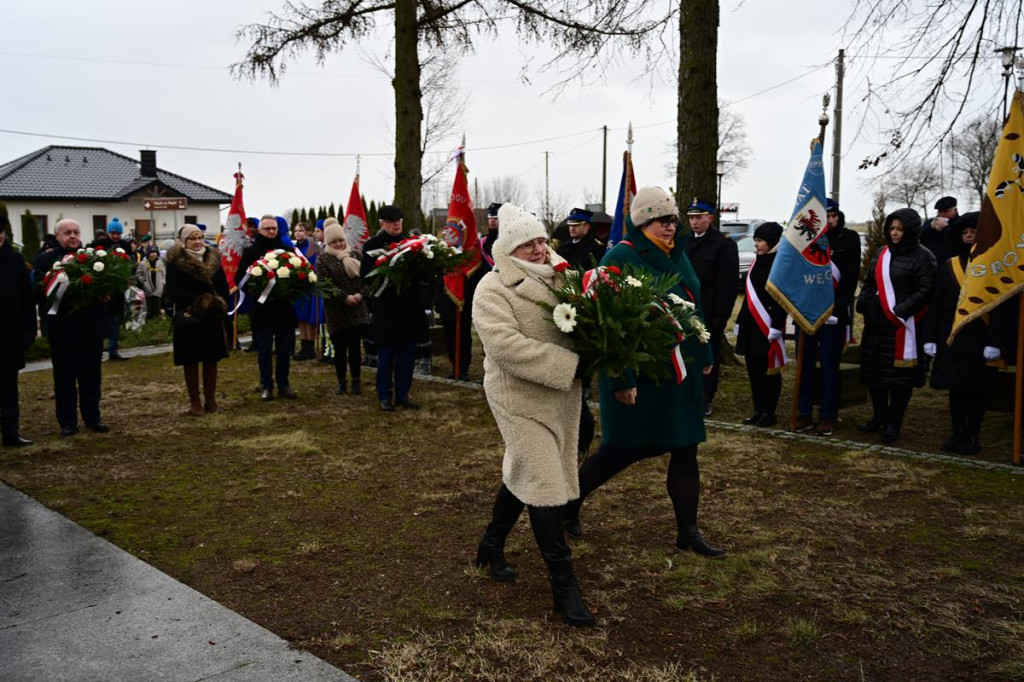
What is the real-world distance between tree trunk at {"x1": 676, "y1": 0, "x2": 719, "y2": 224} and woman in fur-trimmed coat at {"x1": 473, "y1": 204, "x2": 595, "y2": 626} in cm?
770

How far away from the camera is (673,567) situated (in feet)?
16.2

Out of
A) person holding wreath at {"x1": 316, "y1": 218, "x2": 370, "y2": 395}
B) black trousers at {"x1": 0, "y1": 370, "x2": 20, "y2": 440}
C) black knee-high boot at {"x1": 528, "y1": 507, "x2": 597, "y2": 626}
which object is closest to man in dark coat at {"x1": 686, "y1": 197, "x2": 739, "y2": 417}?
person holding wreath at {"x1": 316, "y1": 218, "x2": 370, "y2": 395}

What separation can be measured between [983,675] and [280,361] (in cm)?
854

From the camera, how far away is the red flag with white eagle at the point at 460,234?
1138cm

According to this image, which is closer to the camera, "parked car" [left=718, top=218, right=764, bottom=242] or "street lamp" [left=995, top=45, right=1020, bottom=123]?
"street lamp" [left=995, top=45, right=1020, bottom=123]

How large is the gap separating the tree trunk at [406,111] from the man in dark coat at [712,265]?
24.6 ft

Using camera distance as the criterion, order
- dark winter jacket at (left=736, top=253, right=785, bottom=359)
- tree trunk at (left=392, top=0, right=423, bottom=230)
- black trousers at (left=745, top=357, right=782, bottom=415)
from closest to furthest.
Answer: dark winter jacket at (left=736, top=253, right=785, bottom=359) → black trousers at (left=745, top=357, right=782, bottom=415) → tree trunk at (left=392, top=0, right=423, bottom=230)

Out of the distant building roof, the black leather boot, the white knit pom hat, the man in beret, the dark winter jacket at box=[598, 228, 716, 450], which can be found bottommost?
the black leather boot

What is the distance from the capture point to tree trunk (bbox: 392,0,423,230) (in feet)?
50.2

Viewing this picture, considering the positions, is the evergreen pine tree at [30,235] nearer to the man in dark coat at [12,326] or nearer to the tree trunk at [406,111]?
the tree trunk at [406,111]

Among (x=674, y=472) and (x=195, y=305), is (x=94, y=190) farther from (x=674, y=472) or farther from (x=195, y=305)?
(x=674, y=472)

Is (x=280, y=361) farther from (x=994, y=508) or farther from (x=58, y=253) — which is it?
(x=994, y=508)

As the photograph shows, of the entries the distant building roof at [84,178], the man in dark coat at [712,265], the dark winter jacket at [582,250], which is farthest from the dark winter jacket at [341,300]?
the distant building roof at [84,178]

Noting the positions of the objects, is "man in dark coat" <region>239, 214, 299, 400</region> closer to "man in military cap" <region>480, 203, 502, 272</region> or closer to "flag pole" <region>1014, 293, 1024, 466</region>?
"man in military cap" <region>480, 203, 502, 272</region>
